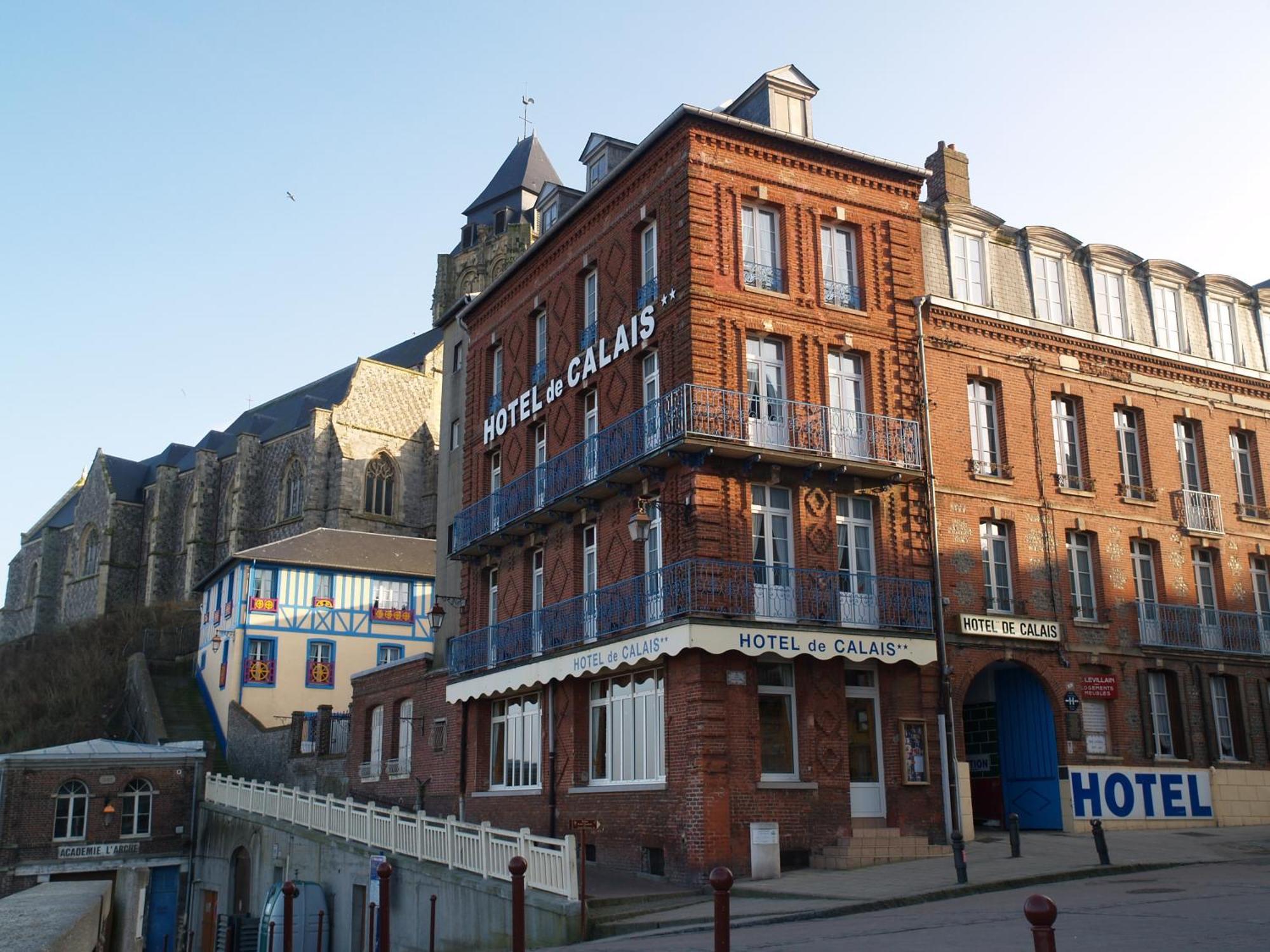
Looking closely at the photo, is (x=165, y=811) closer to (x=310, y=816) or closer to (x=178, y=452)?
(x=310, y=816)

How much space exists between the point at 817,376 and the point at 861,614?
3.88 meters

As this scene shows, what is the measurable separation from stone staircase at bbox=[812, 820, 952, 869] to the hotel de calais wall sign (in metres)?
3.61

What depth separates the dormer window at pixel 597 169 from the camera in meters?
23.3

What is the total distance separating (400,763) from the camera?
2803 cm

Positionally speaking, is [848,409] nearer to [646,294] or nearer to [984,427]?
[984,427]

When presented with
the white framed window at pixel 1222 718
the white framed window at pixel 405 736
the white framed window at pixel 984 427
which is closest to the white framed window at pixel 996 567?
the white framed window at pixel 984 427

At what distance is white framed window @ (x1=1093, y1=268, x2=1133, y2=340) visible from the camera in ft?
78.8

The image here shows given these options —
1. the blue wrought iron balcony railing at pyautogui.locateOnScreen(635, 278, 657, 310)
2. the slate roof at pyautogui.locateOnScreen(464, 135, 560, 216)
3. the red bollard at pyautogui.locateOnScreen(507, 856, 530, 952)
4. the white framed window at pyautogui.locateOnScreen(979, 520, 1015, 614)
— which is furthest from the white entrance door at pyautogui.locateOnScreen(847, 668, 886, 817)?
the slate roof at pyautogui.locateOnScreen(464, 135, 560, 216)

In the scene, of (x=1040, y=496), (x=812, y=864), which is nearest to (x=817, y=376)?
(x=1040, y=496)

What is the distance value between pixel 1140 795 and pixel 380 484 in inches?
1690

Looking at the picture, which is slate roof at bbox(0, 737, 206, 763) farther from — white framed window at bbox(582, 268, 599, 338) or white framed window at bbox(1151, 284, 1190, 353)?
white framed window at bbox(1151, 284, 1190, 353)

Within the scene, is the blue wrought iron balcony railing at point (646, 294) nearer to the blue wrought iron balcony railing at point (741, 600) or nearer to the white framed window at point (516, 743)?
the blue wrought iron balcony railing at point (741, 600)

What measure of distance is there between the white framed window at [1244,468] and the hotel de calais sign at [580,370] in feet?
42.6

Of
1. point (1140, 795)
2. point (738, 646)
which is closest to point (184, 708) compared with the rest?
point (738, 646)
